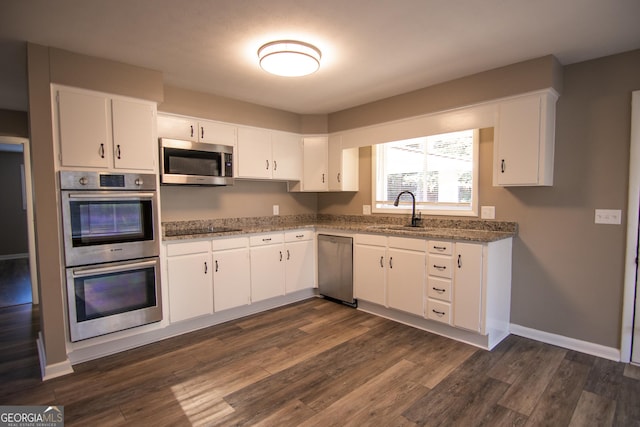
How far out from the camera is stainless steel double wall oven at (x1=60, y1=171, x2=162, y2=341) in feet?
8.26

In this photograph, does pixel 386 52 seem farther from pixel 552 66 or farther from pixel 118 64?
pixel 118 64

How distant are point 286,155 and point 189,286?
2.02 m

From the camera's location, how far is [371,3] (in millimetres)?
1918

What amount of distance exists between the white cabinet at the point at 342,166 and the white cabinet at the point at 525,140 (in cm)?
185

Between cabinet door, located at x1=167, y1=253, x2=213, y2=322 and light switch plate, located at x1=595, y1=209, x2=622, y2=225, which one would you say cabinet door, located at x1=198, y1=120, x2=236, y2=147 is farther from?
light switch plate, located at x1=595, y1=209, x2=622, y2=225

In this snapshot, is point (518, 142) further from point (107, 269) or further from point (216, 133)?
point (107, 269)

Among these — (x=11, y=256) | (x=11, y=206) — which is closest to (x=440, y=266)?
(x=11, y=206)

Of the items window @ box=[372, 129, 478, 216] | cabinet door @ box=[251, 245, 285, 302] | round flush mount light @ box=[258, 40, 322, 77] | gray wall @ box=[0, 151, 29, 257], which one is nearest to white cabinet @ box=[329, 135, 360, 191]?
window @ box=[372, 129, 478, 216]

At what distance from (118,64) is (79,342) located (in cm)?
228

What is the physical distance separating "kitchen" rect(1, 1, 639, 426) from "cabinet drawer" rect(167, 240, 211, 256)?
0.83 metres

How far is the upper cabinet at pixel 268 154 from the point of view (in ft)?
12.7

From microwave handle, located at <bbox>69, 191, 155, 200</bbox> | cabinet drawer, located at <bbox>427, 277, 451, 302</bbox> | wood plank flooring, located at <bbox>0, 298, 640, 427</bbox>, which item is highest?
microwave handle, located at <bbox>69, 191, 155, 200</bbox>

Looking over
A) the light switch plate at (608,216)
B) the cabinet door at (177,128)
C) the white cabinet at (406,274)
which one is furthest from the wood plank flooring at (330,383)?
the cabinet door at (177,128)

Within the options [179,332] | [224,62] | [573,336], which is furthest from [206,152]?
[573,336]
